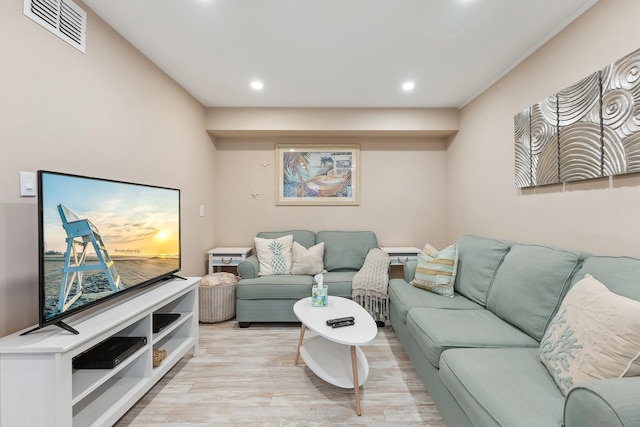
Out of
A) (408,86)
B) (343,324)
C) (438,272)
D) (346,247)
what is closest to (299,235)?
(346,247)

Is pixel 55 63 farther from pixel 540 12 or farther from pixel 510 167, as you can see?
pixel 510 167

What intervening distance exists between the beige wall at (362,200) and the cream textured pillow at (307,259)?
1.74 ft

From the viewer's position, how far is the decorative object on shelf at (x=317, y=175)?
3.83 meters

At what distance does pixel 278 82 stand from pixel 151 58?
3.68ft

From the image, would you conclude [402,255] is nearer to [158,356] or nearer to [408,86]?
[408,86]

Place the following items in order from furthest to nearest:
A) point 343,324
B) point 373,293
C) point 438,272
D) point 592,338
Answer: point 373,293
point 438,272
point 343,324
point 592,338

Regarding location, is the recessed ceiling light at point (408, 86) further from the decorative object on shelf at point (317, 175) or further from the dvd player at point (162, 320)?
the dvd player at point (162, 320)

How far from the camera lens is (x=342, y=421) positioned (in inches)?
64.1

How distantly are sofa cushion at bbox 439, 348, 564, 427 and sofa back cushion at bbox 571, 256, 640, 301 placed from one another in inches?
19.5

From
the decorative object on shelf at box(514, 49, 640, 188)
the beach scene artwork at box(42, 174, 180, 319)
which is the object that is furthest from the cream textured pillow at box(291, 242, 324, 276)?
the decorative object on shelf at box(514, 49, 640, 188)


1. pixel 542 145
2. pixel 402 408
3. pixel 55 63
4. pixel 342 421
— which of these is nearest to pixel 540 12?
pixel 542 145

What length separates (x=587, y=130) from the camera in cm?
171

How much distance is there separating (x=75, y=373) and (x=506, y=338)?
243 centimetres

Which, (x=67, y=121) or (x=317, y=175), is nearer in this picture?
(x=67, y=121)
